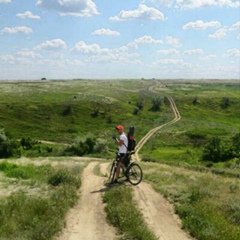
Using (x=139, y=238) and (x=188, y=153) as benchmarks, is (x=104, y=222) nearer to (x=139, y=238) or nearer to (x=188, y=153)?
(x=139, y=238)

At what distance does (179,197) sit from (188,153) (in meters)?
60.4

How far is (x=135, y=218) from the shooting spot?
40.1ft

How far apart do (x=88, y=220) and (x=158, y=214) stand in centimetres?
247

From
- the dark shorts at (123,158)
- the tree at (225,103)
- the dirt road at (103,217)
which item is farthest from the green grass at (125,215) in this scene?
the tree at (225,103)

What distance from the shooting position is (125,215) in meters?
12.5

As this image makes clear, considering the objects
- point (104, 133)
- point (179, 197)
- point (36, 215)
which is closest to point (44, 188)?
point (36, 215)

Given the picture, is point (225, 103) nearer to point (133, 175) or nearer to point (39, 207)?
point (133, 175)

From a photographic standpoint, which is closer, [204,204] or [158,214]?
[158,214]

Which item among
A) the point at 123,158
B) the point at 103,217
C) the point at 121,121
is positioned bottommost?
the point at 121,121

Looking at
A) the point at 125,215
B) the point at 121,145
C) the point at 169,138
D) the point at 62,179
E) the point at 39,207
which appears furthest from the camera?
the point at 169,138

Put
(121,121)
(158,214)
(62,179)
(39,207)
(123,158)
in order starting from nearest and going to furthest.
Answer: (39,207)
(158,214)
(62,179)
(123,158)
(121,121)

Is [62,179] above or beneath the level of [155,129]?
above

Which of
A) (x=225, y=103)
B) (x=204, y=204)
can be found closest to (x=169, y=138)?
(x=225, y=103)

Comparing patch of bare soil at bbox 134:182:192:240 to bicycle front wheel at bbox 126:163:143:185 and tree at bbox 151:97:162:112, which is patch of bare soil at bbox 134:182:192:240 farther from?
tree at bbox 151:97:162:112
